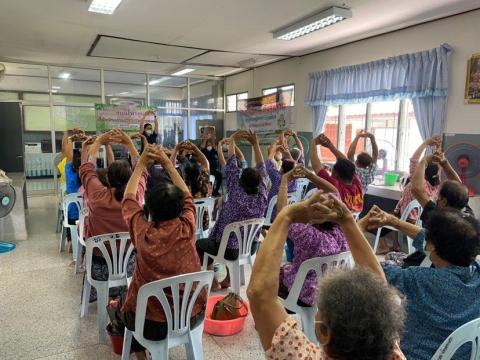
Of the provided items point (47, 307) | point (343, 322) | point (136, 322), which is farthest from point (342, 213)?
point (47, 307)

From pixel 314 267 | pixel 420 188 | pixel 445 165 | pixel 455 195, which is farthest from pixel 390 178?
pixel 314 267

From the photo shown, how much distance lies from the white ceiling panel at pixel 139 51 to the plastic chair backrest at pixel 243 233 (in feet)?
13.6

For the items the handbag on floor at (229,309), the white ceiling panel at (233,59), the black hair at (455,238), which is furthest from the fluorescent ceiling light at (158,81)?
the black hair at (455,238)

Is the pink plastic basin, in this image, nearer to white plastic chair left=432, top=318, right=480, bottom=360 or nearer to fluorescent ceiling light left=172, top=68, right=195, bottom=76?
white plastic chair left=432, top=318, right=480, bottom=360

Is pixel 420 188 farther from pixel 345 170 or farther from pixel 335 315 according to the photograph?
pixel 335 315

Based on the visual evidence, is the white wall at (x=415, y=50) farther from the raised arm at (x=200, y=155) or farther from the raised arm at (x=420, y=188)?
the raised arm at (x=200, y=155)

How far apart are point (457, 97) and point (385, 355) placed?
4.25m

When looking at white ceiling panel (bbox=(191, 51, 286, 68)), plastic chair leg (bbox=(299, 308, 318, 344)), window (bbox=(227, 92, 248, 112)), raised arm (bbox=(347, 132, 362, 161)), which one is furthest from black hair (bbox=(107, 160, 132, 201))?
window (bbox=(227, 92, 248, 112))

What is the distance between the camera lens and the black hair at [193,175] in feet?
10.8

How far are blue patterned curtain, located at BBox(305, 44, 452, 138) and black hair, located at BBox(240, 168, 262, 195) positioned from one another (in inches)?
112

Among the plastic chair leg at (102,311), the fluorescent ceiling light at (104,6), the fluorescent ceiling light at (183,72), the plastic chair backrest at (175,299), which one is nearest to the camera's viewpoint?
the plastic chair backrest at (175,299)

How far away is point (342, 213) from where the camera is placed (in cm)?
111

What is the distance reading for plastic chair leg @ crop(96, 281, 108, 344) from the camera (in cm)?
223

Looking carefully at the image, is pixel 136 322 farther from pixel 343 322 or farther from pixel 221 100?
pixel 221 100
